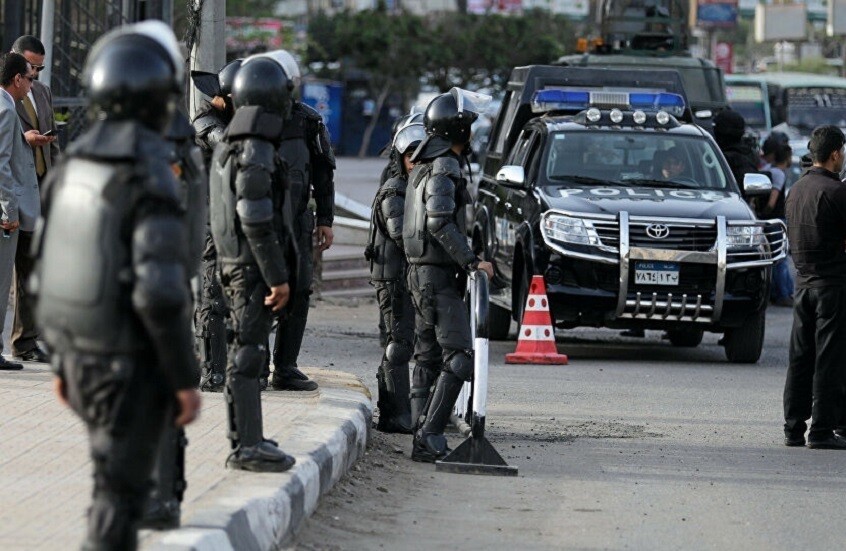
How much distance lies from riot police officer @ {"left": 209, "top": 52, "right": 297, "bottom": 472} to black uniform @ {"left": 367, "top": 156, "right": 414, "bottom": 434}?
2.49 metres

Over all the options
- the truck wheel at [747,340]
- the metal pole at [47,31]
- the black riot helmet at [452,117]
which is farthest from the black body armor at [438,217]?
the metal pole at [47,31]

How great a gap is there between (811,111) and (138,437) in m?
35.4

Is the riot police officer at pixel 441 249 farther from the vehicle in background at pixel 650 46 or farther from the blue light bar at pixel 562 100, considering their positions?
the vehicle in background at pixel 650 46

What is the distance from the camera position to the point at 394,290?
10070 mm

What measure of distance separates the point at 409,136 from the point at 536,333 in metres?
3.73

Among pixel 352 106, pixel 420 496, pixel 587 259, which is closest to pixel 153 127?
pixel 420 496

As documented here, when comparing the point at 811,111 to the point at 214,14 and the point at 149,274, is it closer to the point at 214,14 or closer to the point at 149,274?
the point at 214,14

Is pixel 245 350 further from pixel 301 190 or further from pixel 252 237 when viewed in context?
pixel 301 190

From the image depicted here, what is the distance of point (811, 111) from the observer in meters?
38.6

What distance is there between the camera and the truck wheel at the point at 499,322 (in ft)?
50.5

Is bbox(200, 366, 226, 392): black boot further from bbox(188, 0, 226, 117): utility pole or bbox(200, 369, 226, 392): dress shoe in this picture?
bbox(188, 0, 226, 117): utility pole

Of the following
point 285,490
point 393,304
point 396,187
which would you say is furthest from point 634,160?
point 285,490

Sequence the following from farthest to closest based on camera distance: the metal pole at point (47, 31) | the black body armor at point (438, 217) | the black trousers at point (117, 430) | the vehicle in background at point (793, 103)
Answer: the vehicle in background at point (793, 103) < the metal pole at point (47, 31) < the black body armor at point (438, 217) < the black trousers at point (117, 430)

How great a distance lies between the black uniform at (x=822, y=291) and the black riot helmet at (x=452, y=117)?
227 cm
